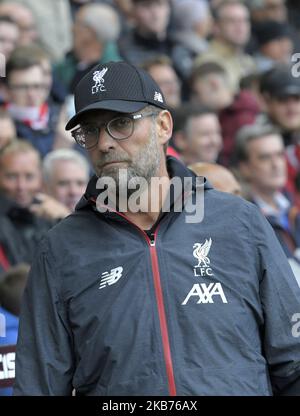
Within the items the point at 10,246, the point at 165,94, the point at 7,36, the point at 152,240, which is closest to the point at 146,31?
the point at 165,94

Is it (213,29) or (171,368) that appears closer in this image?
(171,368)

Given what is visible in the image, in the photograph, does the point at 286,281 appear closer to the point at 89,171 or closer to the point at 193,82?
the point at 89,171

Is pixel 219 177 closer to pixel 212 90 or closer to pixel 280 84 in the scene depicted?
pixel 280 84

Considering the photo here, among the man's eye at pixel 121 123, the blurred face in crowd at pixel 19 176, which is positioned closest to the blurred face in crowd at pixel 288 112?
the blurred face in crowd at pixel 19 176

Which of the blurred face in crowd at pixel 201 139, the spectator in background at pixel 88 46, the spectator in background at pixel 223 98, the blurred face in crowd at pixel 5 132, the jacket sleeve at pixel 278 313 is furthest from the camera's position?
the spectator in background at pixel 88 46

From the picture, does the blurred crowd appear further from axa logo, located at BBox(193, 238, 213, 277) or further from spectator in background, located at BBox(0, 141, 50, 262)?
axa logo, located at BBox(193, 238, 213, 277)

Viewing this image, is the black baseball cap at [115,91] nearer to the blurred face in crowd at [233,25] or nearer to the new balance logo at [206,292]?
the new balance logo at [206,292]

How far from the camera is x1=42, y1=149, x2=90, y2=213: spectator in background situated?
26.2 feet

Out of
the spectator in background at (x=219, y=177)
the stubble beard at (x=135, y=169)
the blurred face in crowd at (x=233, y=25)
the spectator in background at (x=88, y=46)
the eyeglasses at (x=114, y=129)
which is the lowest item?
the spectator in background at (x=219, y=177)

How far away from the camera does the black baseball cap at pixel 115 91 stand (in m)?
4.11

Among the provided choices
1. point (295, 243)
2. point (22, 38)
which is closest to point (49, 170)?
point (295, 243)

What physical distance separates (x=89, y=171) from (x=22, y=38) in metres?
2.30

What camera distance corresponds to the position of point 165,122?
4332mm

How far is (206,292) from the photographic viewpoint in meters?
3.99
